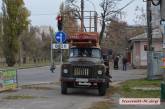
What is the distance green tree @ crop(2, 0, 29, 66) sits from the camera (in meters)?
74.5

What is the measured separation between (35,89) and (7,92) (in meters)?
2.38

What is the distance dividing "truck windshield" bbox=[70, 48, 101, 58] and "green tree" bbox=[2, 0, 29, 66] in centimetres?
5007

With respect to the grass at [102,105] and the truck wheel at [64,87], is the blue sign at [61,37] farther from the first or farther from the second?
the grass at [102,105]

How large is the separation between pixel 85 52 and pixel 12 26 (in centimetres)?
5169

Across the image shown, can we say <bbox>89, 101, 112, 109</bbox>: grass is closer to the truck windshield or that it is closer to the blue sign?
the truck windshield

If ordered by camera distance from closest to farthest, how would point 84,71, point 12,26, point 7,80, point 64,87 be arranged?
point 84,71 < point 64,87 < point 7,80 < point 12,26

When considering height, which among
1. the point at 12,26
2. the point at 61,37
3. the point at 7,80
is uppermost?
the point at 12,26

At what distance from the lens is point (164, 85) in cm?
1958

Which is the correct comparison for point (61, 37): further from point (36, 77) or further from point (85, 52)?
point (36, 77)

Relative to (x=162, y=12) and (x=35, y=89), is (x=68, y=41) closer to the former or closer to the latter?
(x=35, y=89)

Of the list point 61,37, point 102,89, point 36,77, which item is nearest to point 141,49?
point 36,77

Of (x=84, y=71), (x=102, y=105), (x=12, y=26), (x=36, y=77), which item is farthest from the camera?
(x=12, y=26)

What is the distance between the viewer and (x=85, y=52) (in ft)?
81.1

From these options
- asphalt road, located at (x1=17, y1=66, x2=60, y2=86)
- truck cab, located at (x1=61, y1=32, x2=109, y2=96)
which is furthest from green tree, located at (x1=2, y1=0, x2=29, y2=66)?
truck cab, located at (x1=61, y1=32, x2=109, y2=96)
